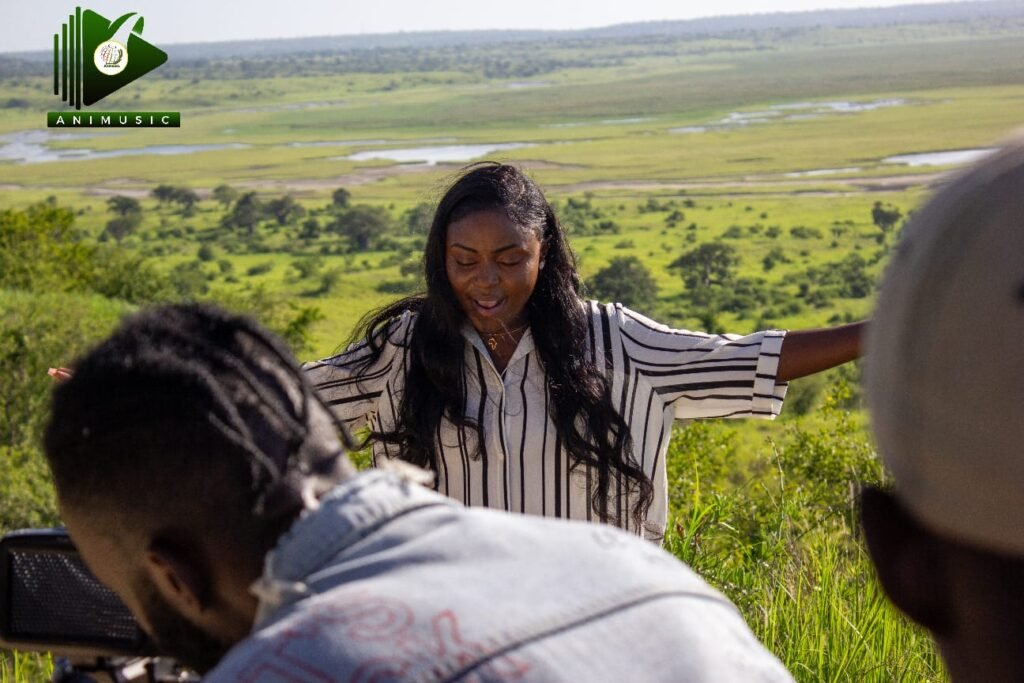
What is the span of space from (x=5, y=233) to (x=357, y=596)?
29239 millimetres

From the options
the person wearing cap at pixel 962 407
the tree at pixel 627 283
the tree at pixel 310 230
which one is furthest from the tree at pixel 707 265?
the person wearing cap at pixel 962 407

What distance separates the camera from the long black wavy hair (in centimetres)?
297

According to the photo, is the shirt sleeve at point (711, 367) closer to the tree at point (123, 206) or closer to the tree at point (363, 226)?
the tree at point (363, 226)

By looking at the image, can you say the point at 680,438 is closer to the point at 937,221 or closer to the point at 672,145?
the point at 937,221

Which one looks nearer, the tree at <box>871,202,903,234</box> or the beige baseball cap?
the beige baseball cap

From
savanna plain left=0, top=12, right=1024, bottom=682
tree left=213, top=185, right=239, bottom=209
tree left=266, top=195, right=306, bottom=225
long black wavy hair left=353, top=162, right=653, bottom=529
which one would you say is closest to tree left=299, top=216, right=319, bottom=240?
savanna plain left=0, top=12, right=1024, bottom=682

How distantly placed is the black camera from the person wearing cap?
0.80 meters

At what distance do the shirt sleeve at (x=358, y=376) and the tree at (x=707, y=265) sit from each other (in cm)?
5245

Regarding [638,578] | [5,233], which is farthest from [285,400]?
[5,233]

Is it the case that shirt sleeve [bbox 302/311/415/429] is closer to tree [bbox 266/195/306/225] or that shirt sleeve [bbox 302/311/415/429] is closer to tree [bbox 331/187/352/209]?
tree [bbox 266/195/306/225]

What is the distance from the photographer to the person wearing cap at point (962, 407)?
844 mm

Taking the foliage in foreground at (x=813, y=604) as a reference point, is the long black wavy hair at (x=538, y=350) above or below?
above

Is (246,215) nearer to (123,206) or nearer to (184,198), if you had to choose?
(123,206)

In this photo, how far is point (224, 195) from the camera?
84.5m
